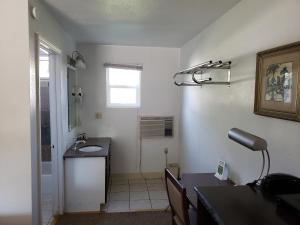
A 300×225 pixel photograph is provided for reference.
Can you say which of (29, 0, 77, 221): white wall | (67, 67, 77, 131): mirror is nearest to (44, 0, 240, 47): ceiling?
(29, 0, 77, 221): white wall

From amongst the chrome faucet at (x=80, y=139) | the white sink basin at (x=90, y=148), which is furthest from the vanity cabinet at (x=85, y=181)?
the chrome faucet at (x=80, y=139)

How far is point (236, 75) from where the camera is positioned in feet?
7.32

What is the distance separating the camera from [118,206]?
11.1 feet

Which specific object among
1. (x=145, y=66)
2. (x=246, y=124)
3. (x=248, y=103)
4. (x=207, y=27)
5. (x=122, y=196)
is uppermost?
(x=207, y=27)

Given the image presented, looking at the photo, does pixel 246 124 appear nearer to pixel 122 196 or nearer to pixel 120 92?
pixel 122 196

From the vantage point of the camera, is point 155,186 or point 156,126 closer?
point 155,186

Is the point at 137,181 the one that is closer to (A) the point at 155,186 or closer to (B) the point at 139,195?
(A) the point at 155,186

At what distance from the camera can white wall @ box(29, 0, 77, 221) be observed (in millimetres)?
2061

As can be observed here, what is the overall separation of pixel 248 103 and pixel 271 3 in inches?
29.7

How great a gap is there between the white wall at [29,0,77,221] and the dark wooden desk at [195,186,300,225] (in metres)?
1.46

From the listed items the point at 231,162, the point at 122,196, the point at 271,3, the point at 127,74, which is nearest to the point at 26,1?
the point at 271,3

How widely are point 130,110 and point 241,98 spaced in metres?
2.49

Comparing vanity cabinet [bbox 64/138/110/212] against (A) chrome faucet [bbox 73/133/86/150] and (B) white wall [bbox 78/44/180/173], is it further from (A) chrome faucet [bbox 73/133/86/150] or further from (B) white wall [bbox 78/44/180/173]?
(B) white wall [bbox 78/44/180/173]

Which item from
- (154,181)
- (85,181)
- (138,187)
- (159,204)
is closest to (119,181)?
(138,187)
